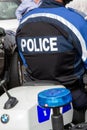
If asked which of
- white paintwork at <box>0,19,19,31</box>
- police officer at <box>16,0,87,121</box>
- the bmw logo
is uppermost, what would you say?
white paintwork at <box>0,19,19,31</box>

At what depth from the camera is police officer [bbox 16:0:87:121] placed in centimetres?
263

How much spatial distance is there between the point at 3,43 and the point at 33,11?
2.79ft

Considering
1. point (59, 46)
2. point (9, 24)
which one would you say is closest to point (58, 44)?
point (59, 46)

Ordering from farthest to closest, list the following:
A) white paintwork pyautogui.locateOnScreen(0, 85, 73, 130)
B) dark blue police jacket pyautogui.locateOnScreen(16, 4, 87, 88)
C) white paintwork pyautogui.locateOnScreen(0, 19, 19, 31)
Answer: white paintwork pyautogui.locateOnScreen(0, 19, 19, 31) → dark blue police jacket pyautogui.locateOnScreen(16, 4, 87, 88) → white paintwork pyautogui.locateOnScreen(0, 85, 73, 130)

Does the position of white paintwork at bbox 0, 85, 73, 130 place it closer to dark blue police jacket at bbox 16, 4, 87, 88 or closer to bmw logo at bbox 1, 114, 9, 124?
bmw logo at bbox 1, 114, 9, 124

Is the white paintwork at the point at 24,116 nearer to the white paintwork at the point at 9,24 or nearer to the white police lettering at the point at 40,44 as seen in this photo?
the white police lettering at the point at 40,44

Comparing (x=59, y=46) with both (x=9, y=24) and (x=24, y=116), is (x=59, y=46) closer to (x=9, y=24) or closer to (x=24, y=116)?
(x=24, y=116)

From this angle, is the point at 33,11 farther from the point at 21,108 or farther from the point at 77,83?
the point at 21,108

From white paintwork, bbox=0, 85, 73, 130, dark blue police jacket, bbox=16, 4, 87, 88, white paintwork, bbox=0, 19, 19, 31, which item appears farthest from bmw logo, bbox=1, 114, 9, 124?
white paintwork, bbox=0, 19, 19, 31

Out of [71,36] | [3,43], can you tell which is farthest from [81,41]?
[3,43]

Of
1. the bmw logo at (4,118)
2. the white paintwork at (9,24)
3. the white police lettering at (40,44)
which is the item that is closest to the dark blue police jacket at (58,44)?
the white police lettering at (40,44)

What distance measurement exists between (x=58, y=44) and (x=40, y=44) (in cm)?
14

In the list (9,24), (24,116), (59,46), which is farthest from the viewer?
(9,24)

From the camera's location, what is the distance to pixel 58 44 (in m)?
2.66
